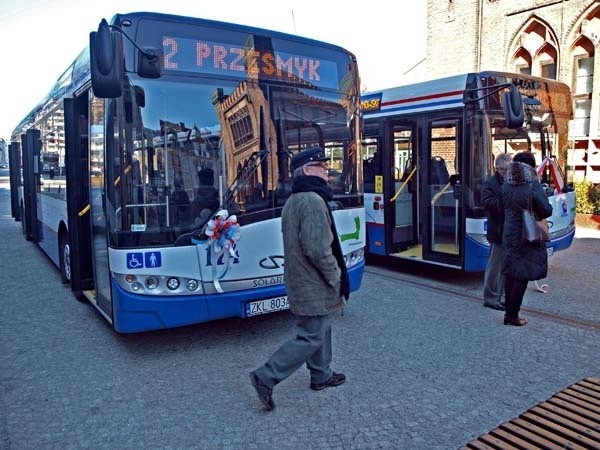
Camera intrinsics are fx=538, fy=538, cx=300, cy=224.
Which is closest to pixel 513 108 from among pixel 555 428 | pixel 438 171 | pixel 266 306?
pixel 438 171

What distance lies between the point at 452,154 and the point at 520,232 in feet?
8.04

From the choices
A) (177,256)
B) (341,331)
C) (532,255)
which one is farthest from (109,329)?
(532,255)

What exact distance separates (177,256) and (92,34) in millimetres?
1843

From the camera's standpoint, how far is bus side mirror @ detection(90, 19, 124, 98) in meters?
4.00

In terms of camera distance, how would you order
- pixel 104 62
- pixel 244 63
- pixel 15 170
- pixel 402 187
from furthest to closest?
pixel 15 170, pixel 402 187, pixel 244 63, pixel 104 62

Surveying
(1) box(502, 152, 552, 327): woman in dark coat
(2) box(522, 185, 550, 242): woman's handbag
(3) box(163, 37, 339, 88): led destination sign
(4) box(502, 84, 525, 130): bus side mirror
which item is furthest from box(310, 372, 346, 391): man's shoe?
(4) box(502, 84, 525, 130): bus side mirror

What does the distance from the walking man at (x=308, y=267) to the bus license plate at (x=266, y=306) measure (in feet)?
3.58

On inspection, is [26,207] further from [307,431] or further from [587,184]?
[587,184]

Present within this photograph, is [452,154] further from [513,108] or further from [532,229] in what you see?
[532,229]

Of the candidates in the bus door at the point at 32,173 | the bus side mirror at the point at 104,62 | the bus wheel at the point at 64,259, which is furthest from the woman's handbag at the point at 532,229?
the bus door at the point at 32,173

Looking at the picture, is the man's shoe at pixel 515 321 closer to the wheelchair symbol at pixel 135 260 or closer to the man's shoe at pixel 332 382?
the man's shoe at pixel 332 382

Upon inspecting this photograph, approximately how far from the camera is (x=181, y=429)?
364 centimetres

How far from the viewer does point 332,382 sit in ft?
14.0

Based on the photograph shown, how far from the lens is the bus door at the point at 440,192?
24.6 ft
